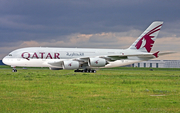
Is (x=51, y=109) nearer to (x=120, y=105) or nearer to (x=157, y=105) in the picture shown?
(x=120, y=105)

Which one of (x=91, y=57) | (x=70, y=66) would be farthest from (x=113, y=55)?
(x=70, y=66)

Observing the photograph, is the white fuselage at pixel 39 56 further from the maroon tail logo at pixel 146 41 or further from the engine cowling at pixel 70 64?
the maroon tail logo at pixel 146 41

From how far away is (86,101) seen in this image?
12.6 m

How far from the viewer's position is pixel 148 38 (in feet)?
171

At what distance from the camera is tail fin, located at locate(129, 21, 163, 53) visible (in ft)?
170

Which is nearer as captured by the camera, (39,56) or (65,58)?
(39,56)

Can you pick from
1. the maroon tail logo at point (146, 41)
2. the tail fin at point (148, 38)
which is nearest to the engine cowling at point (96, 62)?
the tail fin at point (148, 38)

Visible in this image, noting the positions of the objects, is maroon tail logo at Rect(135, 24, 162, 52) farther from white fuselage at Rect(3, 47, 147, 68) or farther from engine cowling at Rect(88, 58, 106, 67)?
white fuselage at Rect(3, 47, 147, 68)

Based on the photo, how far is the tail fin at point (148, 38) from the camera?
51.9 meters

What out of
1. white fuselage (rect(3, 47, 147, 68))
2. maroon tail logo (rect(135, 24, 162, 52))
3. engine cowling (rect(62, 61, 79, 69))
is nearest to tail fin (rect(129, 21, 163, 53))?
maroon tail logo (rect(135, 24, 162, 52))

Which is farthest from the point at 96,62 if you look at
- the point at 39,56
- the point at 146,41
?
the point at 146,41

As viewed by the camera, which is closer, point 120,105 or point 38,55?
point 120,105

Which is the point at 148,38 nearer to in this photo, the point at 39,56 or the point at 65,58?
the point at 65,58

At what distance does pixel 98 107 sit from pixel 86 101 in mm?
1640
